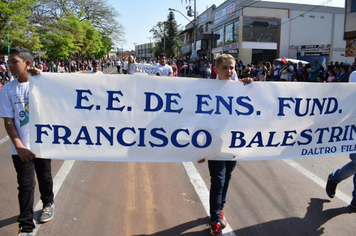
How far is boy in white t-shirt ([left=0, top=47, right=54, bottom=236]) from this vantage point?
2.59 meters

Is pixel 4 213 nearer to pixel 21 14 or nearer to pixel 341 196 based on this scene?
pixel 341 196

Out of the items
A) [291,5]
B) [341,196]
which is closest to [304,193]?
[341,196]

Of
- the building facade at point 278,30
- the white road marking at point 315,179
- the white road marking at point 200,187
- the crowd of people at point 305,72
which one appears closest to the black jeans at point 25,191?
the white road marking at point 200,187

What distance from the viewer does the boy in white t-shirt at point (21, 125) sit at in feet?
8.51

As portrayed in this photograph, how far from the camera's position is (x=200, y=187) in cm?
403

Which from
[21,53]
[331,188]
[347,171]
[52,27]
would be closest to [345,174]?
[347,171]

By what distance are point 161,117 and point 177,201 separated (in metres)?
1.35

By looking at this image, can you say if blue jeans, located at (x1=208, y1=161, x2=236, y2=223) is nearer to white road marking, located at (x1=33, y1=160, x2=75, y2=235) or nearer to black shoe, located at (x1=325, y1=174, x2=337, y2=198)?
black shoe, located at (x1=325, y1=174, x2=337, y2=198)

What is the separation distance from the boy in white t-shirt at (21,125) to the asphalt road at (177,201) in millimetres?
416

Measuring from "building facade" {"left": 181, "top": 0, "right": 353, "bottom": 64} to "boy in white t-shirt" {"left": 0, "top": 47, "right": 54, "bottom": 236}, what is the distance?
30.0 m

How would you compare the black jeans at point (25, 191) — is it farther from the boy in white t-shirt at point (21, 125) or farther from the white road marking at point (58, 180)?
the white road marking at point (58, 180)

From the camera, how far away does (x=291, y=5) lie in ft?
105

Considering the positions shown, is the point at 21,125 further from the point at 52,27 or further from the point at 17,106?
the point at 52,27

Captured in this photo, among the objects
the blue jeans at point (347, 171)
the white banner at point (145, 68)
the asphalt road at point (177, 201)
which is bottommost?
the asphalt road at point (177, 201)
